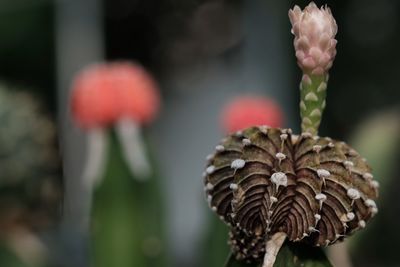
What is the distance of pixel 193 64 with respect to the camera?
6.01 meters

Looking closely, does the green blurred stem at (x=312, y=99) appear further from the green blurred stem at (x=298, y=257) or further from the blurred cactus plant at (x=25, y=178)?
the blurred cactus plant at (x=25, y=178)

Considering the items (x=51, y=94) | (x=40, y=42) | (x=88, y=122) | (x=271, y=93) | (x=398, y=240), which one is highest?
(x=40, y=42)

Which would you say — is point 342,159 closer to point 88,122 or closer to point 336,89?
point 88,122

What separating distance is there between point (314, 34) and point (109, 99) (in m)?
1.46

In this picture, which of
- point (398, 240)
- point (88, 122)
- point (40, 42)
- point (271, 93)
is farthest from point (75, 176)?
point (40, 42)

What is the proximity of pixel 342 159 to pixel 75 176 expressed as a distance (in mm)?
3022

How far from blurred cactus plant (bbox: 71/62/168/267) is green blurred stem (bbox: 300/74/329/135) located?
1.18 meters

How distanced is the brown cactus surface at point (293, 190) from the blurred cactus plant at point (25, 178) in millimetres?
1743

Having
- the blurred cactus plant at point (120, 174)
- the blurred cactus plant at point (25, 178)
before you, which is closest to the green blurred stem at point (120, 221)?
the blurred cactus plant at point (120, 174)

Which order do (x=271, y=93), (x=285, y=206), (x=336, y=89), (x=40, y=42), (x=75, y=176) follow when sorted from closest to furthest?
(x=285, y=206)
(x=75, y=176)
(x=271, y=93)
(x=336, y=89)
(x=40, y=42)

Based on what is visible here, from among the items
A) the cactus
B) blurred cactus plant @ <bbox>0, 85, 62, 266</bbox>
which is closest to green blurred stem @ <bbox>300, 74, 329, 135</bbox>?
the cactus

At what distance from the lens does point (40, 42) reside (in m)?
6.93

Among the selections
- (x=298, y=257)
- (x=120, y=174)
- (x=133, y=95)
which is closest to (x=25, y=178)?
(x=133, y=95)

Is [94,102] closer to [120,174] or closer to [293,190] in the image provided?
[120,174]
